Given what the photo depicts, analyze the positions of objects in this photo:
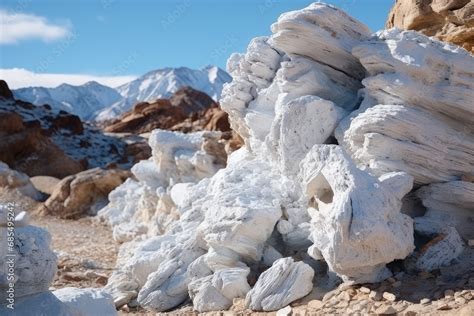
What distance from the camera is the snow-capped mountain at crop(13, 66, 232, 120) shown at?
167m

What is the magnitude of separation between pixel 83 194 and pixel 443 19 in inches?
545

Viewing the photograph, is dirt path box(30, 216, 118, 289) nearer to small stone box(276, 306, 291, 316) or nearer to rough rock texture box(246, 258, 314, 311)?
rough rock texture box(246, 258, 314, 311)

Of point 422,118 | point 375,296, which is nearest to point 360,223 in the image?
point 375,296

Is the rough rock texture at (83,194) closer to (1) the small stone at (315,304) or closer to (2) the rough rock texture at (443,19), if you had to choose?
(2) the rough rock texture at (443,19)

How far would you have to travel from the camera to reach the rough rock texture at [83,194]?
19094 millimetres

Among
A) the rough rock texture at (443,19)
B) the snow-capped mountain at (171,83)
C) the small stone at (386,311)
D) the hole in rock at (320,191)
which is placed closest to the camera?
the small stone at (386,311)

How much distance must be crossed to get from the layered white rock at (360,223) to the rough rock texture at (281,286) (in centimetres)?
38

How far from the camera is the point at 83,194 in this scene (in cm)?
1948

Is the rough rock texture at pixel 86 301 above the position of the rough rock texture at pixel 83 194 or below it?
above

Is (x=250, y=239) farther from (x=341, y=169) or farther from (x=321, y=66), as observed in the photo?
(x=321, y=66)

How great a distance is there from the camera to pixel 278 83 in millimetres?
8609

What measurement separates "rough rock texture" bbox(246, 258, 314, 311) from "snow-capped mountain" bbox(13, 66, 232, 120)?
157 meters

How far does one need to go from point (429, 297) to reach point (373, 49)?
3649 mm

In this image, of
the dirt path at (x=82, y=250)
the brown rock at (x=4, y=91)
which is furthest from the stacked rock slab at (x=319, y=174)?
the brown rock at (x=4, y=91)
